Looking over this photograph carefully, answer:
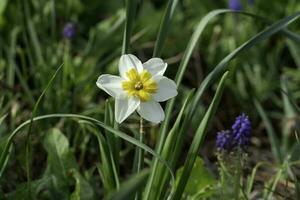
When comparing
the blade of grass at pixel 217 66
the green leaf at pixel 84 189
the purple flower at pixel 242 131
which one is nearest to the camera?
the blade of grass at pixel 217 66

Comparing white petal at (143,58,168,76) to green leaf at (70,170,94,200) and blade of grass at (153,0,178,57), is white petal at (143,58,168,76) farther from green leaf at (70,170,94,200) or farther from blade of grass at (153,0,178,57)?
green leaf at (70,170,94,200)

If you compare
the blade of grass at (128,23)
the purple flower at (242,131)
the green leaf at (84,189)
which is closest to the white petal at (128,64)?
the blade of grass at (128,23)

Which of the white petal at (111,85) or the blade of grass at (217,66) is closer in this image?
the white petal at (111,85)

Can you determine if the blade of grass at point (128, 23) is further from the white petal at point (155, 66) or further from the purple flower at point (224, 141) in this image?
the purple flower at point (224, 141)

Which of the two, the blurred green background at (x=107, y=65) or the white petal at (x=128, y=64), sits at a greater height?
the white petal at (x=128, y=64)

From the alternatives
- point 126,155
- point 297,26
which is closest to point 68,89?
point 126,155

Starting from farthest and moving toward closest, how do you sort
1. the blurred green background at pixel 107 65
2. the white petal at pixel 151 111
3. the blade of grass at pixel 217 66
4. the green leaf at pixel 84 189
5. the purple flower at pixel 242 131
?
the blurred green background at pixel 107 65, the green leaf at pixel 84 189, the purple flower at pixel 242 131, the blade of grass at pixel 217 66, the white petal at pixel 151 111

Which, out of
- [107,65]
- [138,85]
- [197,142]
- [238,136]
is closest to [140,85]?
[138,85]

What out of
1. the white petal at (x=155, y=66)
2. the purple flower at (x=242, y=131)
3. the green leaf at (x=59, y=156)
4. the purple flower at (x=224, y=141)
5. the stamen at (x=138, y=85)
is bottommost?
the green leaf at (x=59, y=156)
